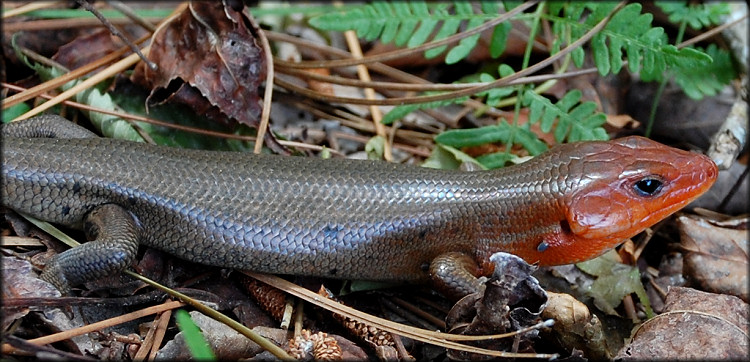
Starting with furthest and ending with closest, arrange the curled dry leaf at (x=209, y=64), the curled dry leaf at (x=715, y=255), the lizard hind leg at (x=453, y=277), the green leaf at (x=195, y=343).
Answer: the curled dry leaf at (x=209, y=64), the curled dry leaf at (x=715, y=255), the lizard hind leg at (x=453, y=277), the green leaf at (x=195, y=343)

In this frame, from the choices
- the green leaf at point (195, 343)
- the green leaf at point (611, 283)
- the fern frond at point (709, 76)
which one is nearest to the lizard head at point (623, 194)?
the green leaf at point (611, 283)

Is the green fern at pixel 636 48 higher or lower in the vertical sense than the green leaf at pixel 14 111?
higher

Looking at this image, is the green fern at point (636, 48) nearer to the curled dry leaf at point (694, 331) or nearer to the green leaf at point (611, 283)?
the green leaf at point (611, 283)

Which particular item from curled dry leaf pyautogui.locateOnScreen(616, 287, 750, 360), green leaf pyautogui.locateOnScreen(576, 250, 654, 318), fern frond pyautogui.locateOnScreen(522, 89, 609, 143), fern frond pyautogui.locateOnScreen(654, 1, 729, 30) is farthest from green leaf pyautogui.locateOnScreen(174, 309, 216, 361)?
fern frond pyautogui.locateOnScreen(654, 1, 729, 30)

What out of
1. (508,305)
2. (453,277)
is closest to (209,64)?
(453,277)

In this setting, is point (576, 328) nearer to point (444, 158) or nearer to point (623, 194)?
point (623, 194)

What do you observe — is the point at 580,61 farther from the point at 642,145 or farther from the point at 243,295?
the point at 243,295

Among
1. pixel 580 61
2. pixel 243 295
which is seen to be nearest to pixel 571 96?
pixel 580 61
